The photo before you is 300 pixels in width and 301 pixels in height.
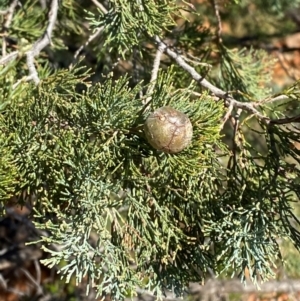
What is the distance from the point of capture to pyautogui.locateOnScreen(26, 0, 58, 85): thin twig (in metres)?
1.11

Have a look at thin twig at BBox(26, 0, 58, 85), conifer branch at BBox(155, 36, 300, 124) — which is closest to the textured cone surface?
conifer branch at BBox(155, 36, 300, 124)

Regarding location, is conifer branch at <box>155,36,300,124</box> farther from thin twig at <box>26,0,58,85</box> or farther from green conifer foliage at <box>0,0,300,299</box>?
thin twig at <box>26,0,58,85</box>

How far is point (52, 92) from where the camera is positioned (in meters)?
1.02

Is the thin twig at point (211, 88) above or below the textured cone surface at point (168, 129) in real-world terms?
below

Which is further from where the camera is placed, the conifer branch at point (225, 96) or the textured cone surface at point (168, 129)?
the conifer branch at point (225, 96)

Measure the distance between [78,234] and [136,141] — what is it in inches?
7.8

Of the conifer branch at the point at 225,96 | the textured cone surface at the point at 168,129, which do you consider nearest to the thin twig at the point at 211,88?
the conifer branch at the point at 225,96

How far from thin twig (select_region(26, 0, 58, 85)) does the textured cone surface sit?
1.08 ft

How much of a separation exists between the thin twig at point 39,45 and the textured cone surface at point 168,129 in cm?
33

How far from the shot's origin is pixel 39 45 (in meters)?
1.24

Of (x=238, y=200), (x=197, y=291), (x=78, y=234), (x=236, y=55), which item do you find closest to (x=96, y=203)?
(x=78, y=234)

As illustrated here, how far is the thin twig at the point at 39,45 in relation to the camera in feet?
3.64

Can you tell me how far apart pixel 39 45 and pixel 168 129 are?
0.52 meters

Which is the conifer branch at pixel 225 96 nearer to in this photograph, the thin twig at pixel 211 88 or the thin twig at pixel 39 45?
the thin twig at pixel 211 88
